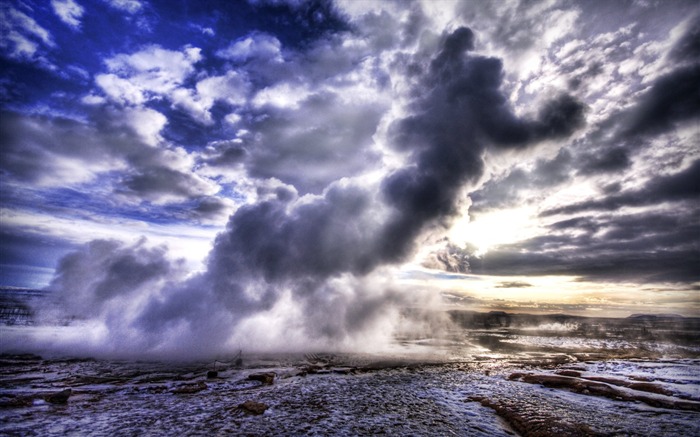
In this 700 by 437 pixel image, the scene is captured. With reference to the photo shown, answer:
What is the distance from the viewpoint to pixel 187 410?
15117 millimetres

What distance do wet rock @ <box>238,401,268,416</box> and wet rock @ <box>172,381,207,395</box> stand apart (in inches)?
211

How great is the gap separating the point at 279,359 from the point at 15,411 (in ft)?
67.0

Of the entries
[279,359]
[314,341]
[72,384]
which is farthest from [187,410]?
[314,341]

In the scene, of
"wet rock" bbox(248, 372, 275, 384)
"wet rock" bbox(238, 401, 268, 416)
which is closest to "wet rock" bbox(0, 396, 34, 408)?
"wet rock" bbox(238, 401, 268, 416)

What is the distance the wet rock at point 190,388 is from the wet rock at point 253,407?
17.6 feet

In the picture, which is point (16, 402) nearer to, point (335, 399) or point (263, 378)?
point (263, 378)

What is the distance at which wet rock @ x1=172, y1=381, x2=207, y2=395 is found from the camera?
734 inches

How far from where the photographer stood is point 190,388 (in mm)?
19266

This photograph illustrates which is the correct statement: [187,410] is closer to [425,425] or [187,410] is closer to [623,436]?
[425,425]

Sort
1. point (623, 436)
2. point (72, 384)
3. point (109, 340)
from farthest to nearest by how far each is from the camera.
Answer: point (109, 340), point (72, 384), point (623, 436)

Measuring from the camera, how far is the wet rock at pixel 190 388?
18641 millimetres

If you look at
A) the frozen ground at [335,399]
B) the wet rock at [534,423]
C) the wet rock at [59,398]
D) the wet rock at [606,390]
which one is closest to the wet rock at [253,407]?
the frozen ground at [335,399]

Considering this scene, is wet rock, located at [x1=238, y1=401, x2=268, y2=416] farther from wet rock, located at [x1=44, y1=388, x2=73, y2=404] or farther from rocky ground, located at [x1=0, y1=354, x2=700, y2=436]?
wet rock, located at [x1=44, y1=388, x2=73, y2=404]

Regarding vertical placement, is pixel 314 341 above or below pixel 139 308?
below
